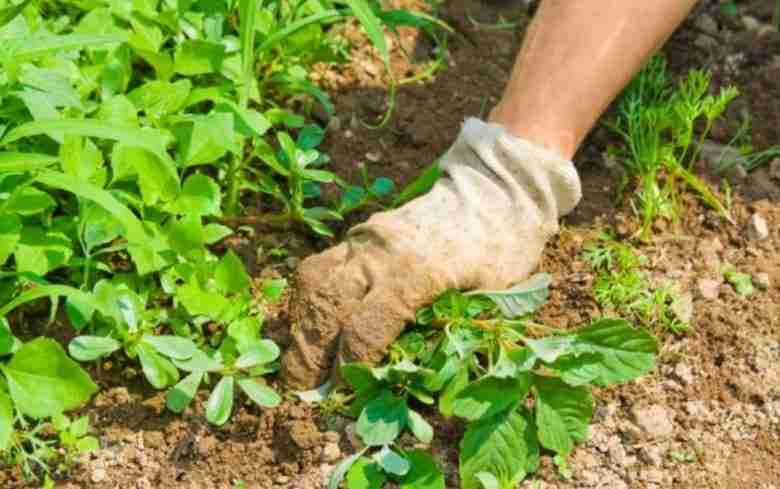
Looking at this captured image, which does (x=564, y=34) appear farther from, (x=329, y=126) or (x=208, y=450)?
(x=208, y=450)

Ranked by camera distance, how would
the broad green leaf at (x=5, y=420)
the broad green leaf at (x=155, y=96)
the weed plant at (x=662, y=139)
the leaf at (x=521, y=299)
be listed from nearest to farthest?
the broad green leaf at (x=5, y=420) → the leaf at (x=521, y=299) → the broad green leaf at (x=155, y=96) → the weed plant at (x=662, y=139)

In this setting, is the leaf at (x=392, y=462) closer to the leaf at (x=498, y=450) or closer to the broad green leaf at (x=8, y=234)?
the leaf at (x=498, y=450)

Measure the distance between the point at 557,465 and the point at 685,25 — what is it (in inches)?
48.8

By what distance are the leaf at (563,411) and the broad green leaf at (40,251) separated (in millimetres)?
871

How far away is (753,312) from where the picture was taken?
94.8 inches

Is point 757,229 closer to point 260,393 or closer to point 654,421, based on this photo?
point 654,421

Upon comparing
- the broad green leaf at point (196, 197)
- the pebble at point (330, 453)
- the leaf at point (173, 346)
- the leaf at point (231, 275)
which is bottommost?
the pebble at point (330, 453)

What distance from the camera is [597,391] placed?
2316 mm

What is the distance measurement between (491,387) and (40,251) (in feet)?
2.70

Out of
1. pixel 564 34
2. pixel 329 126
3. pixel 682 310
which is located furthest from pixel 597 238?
pixel 329 126

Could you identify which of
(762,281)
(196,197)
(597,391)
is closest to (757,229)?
(762,281)

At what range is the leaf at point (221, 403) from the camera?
2.15m

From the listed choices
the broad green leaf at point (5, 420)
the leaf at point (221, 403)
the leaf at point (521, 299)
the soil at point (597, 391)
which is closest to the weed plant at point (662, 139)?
the soil at point (597, 391)

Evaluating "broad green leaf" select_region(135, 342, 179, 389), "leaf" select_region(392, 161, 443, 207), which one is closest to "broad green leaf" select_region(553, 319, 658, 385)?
"leaf" select_region(392, 161, 443, 207)
